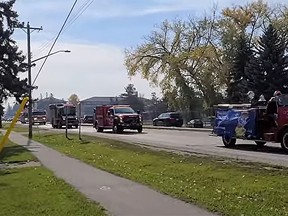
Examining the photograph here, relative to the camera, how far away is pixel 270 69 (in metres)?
47.8

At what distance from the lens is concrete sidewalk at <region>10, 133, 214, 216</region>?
29.5 feet

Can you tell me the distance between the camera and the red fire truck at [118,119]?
42344mm

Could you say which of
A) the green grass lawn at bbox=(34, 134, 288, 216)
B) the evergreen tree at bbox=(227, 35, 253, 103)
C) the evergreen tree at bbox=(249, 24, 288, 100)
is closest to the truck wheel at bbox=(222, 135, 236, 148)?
the green grass lawn at bbox=(34, 134, 288, 216)

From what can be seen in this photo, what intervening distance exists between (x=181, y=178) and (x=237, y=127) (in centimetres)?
1016

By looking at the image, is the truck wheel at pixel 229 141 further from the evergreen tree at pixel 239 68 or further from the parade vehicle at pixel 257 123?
the evergreen tree at pixel 239 68

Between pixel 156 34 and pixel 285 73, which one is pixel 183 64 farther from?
pixel 285 73

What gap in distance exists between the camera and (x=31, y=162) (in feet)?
63.4

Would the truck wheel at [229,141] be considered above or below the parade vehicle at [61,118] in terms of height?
below

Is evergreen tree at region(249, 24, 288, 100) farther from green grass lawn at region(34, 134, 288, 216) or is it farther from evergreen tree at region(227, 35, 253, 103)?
green grass lawn at region(34, 134, 288, 216)

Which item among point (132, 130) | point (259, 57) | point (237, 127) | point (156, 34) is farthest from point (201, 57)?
point (237, 127)

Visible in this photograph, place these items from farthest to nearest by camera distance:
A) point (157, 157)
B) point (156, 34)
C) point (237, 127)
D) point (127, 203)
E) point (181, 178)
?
point (156, 34), point (237, 127), point (157, 157), point (181, 178), point (127, 203)

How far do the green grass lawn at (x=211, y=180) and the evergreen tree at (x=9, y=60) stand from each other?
22.2m

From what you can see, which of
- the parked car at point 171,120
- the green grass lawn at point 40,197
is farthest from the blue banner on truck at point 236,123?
the parked car at point 171,120

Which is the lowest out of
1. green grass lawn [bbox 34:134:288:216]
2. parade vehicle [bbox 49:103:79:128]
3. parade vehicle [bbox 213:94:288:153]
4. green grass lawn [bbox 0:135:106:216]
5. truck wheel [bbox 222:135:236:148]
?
green grass lawn [bbox 0:135:106:216]
